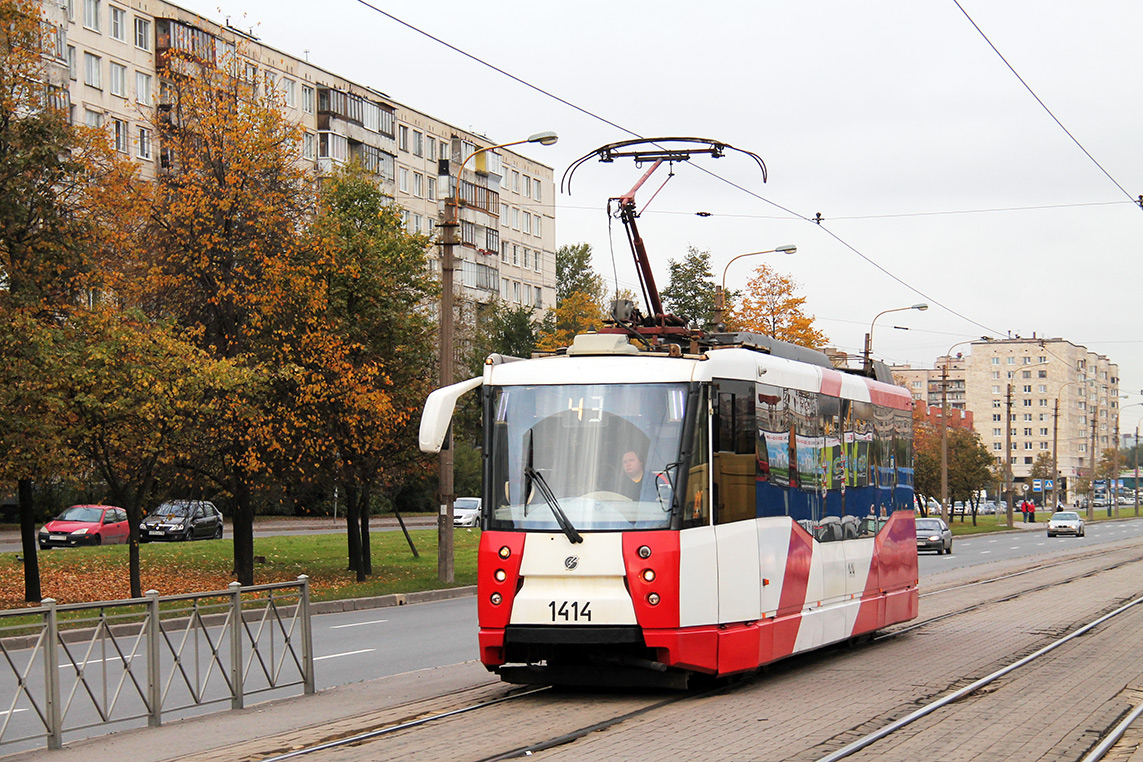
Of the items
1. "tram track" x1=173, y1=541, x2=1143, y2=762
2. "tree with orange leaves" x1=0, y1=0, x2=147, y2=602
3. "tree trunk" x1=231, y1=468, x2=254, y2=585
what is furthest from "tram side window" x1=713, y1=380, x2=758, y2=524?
"tree trunk" x1=231, y1=468, x2=254, y2=585

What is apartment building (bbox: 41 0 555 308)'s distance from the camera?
180 feet

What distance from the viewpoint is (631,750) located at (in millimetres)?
8953

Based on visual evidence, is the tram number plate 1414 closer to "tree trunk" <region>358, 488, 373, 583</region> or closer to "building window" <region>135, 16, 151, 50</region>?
"tree trunk" <region>358, 488, 373, 583</region>

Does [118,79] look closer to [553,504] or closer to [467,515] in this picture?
[467,515]

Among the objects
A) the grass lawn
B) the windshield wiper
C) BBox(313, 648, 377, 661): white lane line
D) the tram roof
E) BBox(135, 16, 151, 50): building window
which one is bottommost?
the grass lawn

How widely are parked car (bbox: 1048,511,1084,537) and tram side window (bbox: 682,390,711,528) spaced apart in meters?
57.0

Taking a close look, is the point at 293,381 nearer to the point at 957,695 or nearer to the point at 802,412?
the point at 802,412

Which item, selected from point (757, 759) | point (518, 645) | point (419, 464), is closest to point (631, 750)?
point (757, 759)

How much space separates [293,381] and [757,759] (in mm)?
19841

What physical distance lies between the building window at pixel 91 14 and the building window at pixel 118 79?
175cm

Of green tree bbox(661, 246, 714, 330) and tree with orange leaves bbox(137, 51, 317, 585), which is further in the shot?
green tree bbox(661, 246, 714, 330)

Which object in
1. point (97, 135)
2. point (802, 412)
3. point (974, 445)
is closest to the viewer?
point (802, 412)

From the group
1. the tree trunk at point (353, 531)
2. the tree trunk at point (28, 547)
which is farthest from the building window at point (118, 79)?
the tree trunk at point (28, 547)

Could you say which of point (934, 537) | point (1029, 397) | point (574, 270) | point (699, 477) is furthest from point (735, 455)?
point (1029, 397)
